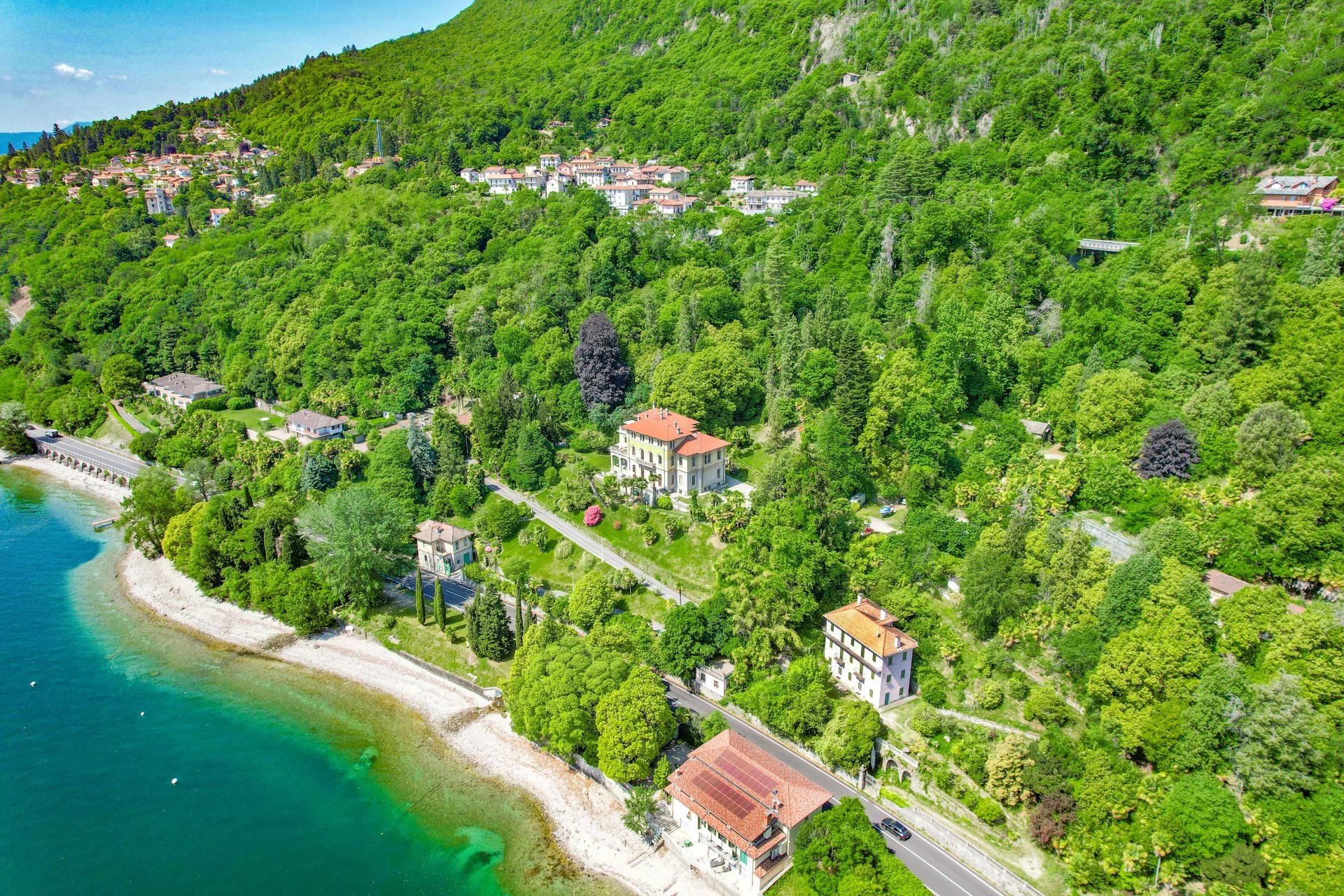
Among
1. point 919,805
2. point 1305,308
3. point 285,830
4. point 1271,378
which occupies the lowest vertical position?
point 285,830

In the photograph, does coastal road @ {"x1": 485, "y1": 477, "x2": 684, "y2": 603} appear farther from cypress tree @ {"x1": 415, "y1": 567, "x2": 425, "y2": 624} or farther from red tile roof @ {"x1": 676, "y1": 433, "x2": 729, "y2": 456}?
cypress tree @ {"x1": 415, "y1": 567, "x2": 425, "y2": 624}

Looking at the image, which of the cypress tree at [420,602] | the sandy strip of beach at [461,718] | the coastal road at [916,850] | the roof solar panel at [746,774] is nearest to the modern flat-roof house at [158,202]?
the sandy strip of beach at [461,718]

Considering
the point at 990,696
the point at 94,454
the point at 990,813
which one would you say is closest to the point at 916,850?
the point at 990,813

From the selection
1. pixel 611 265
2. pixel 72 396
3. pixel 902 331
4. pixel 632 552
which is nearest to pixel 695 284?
pixel 611 265

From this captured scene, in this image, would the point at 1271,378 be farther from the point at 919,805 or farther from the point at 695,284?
the point at 695,284

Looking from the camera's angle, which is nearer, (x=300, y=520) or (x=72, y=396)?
(x=300, y=520)

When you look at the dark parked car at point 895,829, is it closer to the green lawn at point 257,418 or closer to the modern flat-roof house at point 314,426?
the modern flat-roof house at point 314,426

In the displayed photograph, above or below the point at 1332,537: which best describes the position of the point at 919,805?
below
